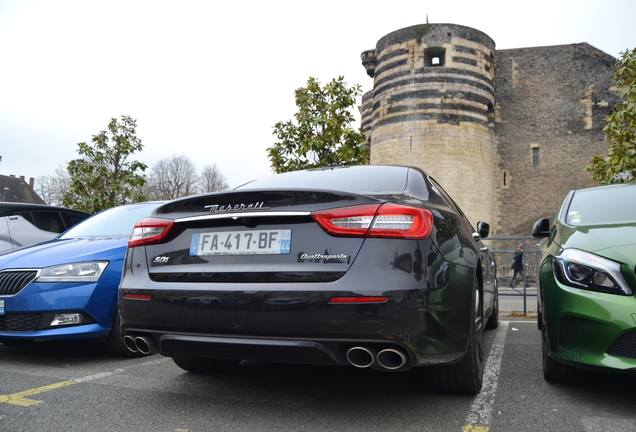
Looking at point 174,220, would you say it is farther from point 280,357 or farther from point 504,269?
point 504,269

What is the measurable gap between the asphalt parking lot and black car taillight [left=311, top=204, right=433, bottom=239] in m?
1.02

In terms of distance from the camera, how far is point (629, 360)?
2.92m

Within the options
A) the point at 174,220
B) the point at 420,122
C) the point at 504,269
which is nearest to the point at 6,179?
the point at 420,122

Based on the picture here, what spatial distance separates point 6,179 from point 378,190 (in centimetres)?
8940

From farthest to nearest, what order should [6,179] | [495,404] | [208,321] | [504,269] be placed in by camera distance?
[6,179]
[504,269]
[495,404]
[208,321]

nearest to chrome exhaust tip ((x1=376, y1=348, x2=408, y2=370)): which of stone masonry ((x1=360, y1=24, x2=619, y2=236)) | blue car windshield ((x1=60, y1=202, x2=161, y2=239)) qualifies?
blue car windshield ((x1=60, y1=202, x2=161, y2=239))

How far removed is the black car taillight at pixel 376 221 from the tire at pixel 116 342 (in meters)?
2.74

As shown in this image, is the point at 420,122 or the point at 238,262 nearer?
the point at 238,262

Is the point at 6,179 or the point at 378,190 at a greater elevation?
the point at 6,179

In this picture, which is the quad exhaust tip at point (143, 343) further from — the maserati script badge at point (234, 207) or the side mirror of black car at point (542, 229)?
the side mirror of black car at point (542, 229)

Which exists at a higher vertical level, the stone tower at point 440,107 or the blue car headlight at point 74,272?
the stone tower at point 440,107

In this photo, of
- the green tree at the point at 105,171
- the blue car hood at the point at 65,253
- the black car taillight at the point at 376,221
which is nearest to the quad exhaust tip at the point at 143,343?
the black car taillight at the point at 376,221

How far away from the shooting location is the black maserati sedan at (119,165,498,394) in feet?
8.38

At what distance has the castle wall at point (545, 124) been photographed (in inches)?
1208
